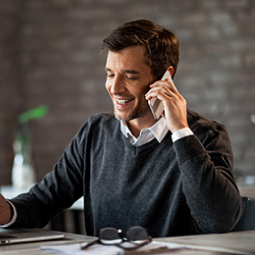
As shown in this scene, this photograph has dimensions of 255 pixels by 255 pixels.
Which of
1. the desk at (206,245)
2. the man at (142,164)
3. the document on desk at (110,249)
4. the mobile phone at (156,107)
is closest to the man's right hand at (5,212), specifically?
the man at (142,164)

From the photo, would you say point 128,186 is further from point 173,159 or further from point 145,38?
point 145,38

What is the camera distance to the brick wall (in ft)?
11.5

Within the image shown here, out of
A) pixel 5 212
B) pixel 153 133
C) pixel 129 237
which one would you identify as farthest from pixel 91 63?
pixel 129 237

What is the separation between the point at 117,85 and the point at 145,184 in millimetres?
392

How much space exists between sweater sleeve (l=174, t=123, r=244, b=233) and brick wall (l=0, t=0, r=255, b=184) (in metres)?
2.09

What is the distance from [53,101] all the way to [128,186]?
231 cm

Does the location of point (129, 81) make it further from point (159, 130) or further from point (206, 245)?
point (206, 245)

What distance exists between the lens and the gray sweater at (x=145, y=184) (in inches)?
58.3

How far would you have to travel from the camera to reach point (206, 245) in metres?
1.19

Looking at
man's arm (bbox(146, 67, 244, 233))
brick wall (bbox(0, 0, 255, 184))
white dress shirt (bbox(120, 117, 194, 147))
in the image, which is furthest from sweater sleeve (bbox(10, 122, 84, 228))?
brick wall (bbox(0, 0, 255, 184))

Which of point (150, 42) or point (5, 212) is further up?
point (150, 42)

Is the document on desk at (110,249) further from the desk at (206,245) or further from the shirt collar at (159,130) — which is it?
the shirt collar at (159,130)

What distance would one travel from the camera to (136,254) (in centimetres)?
107

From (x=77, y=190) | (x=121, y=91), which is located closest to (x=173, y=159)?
(x=121, y=91)
